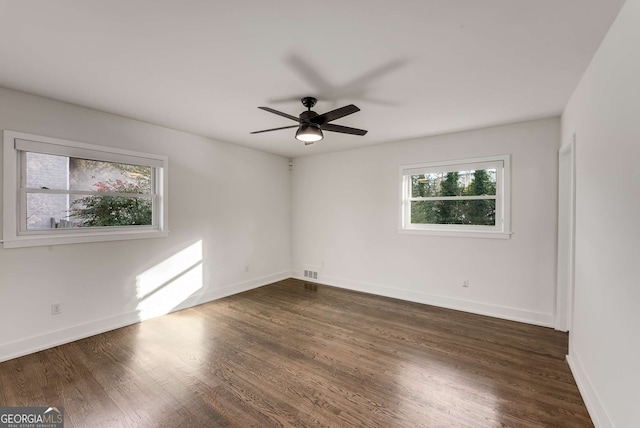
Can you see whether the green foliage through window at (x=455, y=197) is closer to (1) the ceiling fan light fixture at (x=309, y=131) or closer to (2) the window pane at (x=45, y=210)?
(1) the ceiling fan light fixture at (x=309, y=131)

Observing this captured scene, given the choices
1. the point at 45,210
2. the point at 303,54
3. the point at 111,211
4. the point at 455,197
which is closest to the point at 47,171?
the point at 45,210

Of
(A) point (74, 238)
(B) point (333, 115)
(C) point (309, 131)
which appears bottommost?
(A) point (74, 238)

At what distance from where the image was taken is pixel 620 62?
5.13ft

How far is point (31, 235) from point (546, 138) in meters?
6.00

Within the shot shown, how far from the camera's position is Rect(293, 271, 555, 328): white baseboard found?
3.38 metres

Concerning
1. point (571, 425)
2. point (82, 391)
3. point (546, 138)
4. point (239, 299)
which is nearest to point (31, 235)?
point (82, 391)

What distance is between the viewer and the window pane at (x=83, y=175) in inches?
110

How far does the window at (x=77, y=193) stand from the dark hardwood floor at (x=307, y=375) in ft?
4.03

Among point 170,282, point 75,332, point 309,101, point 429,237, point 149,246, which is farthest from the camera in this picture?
point 429,237

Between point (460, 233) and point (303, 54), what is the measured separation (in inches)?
129

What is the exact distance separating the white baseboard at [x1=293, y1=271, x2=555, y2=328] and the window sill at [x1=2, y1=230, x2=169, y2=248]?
320 centimetres

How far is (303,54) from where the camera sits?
2.02 m

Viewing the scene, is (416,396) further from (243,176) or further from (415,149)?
(243,176)

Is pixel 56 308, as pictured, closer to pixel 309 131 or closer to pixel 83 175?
pixel 83 175
